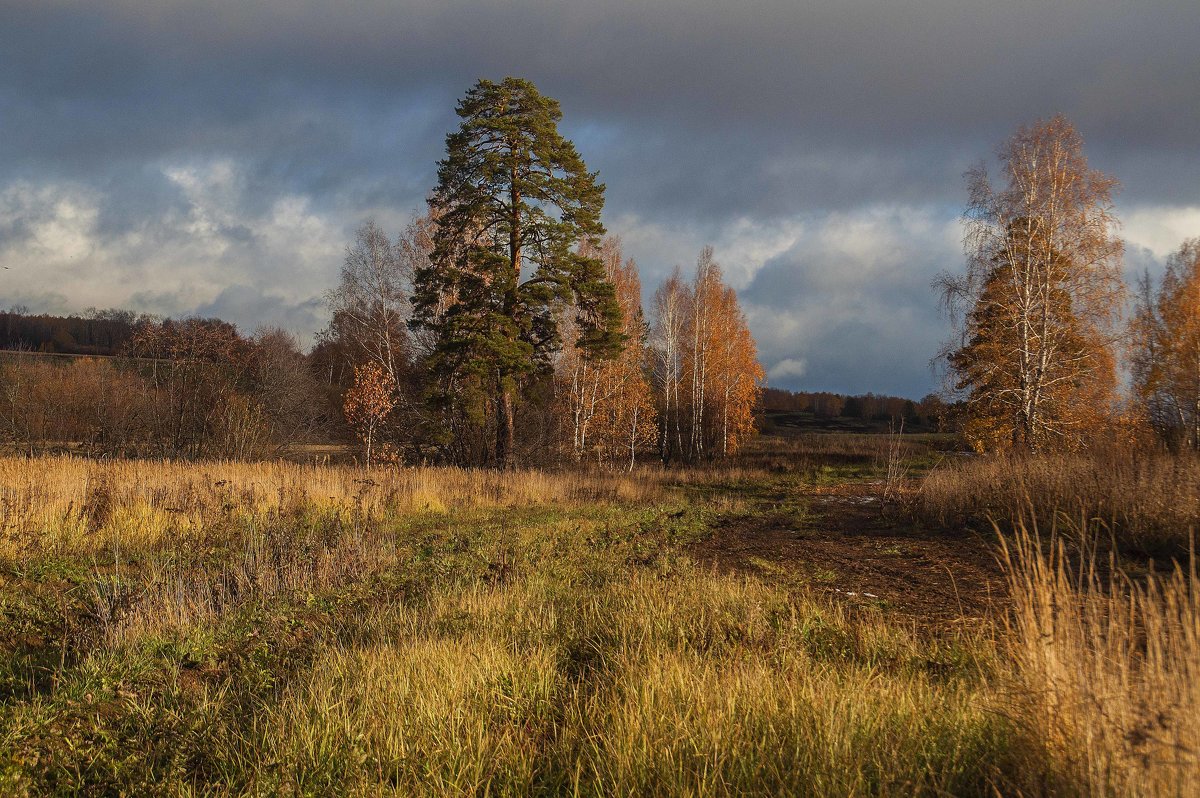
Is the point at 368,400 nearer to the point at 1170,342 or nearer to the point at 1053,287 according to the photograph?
the point at 1053,287

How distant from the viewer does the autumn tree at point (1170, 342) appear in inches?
713

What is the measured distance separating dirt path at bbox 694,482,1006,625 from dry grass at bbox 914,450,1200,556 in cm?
73

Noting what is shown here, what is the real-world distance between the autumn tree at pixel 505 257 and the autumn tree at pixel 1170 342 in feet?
49.9

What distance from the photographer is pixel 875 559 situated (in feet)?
28.5

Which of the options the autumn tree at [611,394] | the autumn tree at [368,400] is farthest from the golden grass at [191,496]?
the autumn tree at [611,394]

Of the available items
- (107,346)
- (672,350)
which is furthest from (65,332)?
(672,350)

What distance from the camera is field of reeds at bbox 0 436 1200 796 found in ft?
8.81

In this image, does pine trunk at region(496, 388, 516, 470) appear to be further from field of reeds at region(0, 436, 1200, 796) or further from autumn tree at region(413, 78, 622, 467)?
field of reeds at region(0, 436, 1200, 796)

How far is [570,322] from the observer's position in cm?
2973

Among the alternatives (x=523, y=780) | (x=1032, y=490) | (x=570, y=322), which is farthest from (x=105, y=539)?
(x=570, y=322)

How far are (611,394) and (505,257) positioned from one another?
10.3 metres

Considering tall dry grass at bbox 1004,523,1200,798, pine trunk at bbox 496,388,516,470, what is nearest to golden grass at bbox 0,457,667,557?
pine trunk at bbox 496,388,516,470

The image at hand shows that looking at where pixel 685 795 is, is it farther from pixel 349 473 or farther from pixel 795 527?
pixel 349 473

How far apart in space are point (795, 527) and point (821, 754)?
9.68 metres
